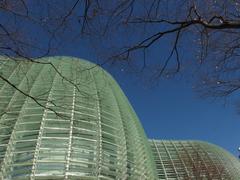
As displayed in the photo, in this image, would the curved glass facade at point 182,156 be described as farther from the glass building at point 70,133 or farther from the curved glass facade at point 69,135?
the curved glass facade at point 69,135

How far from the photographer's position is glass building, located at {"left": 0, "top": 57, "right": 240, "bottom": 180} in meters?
26.7

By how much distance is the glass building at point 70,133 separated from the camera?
87.5 feet

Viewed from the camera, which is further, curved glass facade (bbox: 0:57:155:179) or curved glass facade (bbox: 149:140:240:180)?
curved glass facade (bbox: 149:140:240:180)

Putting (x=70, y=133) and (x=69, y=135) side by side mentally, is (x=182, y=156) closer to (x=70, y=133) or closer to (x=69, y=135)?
(x=70, y=133)

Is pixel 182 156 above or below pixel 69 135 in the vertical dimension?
above

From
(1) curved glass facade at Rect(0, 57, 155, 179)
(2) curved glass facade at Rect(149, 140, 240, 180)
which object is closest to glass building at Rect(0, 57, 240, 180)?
(1) curved glass facade at Rect(0, 57, 155, 179)

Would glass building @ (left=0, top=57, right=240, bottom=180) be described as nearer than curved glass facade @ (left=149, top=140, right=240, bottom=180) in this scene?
Yes

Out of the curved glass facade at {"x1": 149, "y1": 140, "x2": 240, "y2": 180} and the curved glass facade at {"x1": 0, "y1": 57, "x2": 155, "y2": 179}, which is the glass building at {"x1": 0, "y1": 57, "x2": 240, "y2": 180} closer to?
the curved glass facade at {"x1": 0, "y1": 57, "x2": 155, "y2": 179}

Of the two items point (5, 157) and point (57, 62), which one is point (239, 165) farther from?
point (5, 157)

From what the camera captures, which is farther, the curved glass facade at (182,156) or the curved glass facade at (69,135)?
the curved glass facade at (182,156)

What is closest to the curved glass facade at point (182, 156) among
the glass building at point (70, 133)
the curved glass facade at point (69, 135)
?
the glass building at point (70, 133)

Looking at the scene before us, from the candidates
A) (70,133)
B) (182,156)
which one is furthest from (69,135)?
(182,156)

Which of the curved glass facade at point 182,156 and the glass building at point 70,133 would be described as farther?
the curved glass facade at point 182,156

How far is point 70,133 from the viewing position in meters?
30.1
